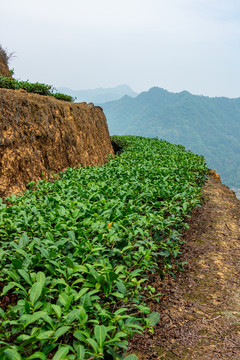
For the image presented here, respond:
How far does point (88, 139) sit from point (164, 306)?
22.6ft

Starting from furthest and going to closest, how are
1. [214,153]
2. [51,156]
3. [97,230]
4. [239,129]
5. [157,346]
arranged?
1. [239,129]
2. [214,153]
3. [51,156]
4. [97,230]
5. [157,346]

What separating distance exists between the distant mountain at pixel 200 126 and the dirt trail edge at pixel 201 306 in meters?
120

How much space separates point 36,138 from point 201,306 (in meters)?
4.88

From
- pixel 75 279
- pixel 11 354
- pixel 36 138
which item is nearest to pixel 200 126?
pixel 36 138

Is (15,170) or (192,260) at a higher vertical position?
(15,170)

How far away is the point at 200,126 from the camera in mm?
163125

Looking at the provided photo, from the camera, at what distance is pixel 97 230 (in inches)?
110

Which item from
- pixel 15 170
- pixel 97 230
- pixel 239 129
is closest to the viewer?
pixel 97 230

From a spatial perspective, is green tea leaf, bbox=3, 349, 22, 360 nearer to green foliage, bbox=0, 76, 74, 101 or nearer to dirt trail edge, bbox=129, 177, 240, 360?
dirt trail edge, bbox=129, 177, 240, 360

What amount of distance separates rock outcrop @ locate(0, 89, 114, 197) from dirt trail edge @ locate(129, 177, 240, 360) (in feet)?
11.4

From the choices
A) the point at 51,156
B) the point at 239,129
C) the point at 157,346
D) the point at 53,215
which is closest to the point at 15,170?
the point at 51,156

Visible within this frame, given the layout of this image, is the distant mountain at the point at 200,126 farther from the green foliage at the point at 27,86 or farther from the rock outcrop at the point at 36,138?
the rock outcrop at the point at 36,138

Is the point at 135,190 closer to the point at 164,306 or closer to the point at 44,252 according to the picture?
the point at 164,306

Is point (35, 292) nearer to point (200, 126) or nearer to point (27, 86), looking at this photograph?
point (27, 86)
